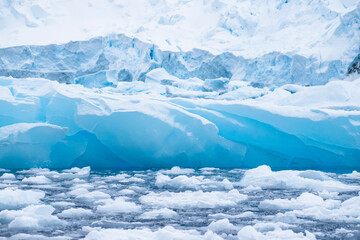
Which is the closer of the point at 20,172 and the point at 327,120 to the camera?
the point at 20,172

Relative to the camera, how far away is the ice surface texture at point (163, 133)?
17.1 feet

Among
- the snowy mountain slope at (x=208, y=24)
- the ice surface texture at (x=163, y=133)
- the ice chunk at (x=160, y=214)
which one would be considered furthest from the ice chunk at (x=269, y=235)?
the snowy mountain slope at (x=208, y=24)

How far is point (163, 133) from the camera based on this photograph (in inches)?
211

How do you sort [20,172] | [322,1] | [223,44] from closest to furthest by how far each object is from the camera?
[20,172] < [322,1] < [223,44]

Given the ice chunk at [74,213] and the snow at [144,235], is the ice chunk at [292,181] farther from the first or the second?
the snow at [144,235]

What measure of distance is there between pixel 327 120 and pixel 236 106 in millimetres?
1137

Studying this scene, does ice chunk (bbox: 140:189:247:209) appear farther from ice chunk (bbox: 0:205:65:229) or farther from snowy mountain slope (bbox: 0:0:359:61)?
snowy mountain slope (bbox: 0:0:359:61)

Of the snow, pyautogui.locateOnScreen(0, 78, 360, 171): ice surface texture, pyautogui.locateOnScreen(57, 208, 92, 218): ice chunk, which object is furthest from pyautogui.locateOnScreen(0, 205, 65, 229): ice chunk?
pyautogui.locateOnScreen(0, 78, 360, 171): ice surface texture

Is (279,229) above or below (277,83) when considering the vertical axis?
below

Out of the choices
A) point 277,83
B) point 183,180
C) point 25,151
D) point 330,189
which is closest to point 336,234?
point 330,189

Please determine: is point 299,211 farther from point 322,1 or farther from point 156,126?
point 322,1

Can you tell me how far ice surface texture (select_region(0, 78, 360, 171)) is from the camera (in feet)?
Answer: 17.1

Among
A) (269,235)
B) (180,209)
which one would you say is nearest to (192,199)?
(180,209)

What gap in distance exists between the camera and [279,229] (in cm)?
218
